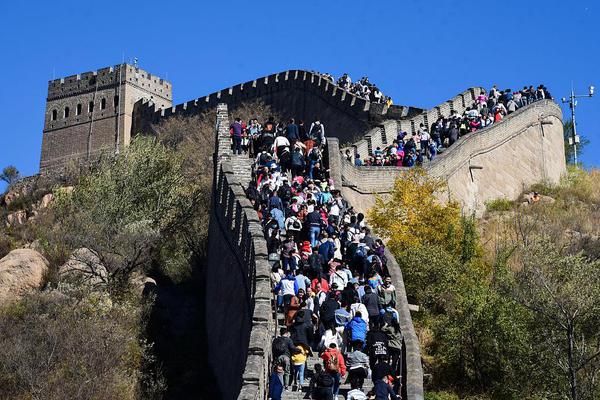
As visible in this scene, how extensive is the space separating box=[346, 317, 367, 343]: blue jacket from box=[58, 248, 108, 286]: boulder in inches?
677

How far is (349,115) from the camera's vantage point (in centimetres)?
4525

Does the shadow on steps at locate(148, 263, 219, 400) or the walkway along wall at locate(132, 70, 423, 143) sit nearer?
the shadow on steps at locate(148, 263, 219, 400)

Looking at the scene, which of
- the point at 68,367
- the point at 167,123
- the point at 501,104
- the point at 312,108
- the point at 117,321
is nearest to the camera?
the point at 68,367

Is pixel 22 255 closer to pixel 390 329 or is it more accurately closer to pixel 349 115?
pixel 349 115

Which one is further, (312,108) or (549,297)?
(312,108)

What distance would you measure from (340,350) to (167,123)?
41.8m

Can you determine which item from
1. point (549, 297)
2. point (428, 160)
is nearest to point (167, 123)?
point (428, 160)

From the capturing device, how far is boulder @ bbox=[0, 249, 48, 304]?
1448 inches

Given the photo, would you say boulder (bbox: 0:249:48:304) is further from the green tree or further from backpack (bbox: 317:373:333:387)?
backpack (bbox: 317:373:333:387)

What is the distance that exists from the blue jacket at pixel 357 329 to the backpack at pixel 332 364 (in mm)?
1169

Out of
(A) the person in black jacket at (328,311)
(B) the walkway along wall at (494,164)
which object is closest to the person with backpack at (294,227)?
(A) the person in black jacket at (328,311)

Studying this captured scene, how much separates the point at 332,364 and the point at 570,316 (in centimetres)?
822

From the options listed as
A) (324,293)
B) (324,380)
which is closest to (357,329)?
(324,293)

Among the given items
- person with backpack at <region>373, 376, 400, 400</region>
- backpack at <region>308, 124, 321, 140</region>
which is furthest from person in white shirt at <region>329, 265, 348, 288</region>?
backpack at <region>308, 124, 321, 140</region>
